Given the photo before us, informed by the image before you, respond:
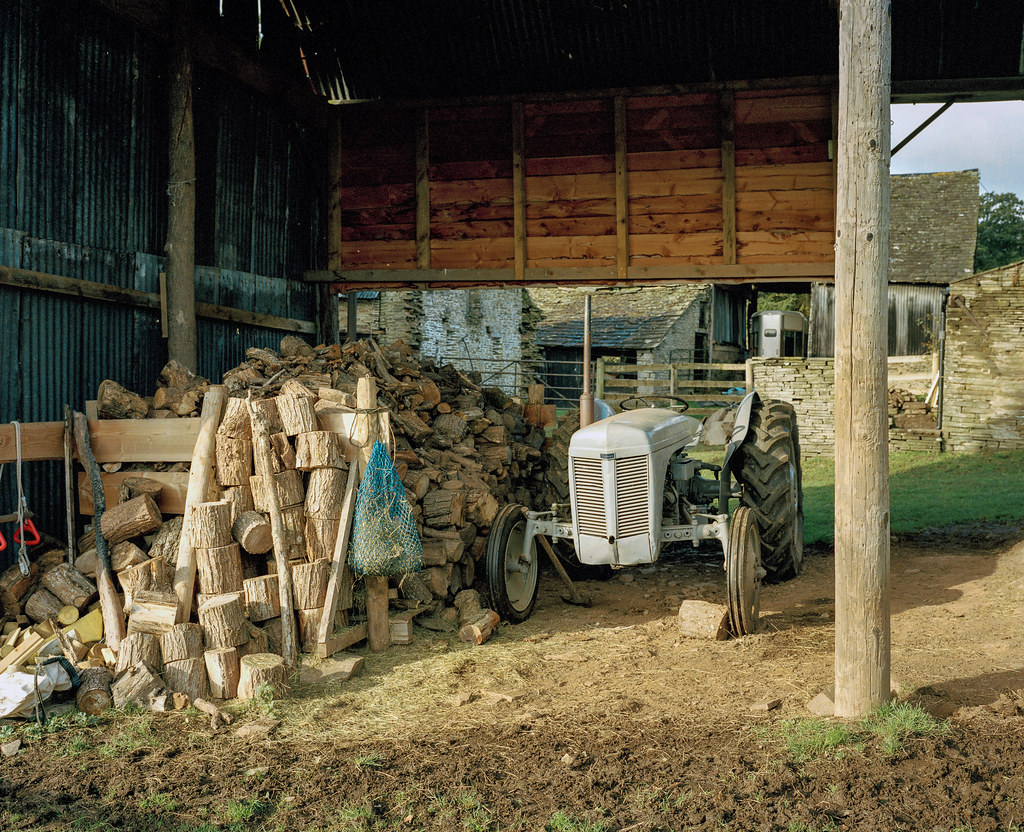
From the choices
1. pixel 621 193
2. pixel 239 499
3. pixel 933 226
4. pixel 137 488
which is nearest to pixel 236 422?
pixel 239 499

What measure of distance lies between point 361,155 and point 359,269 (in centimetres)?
129

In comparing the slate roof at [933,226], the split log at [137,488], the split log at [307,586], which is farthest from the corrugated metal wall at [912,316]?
the split log at [137,488]

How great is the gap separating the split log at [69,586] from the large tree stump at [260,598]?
1007mm

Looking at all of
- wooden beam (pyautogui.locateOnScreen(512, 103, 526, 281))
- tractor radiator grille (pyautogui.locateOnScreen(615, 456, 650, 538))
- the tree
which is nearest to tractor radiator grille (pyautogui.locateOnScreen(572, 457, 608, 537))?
tractor radiator grille (pyautogui.locateOnScreen(615, 456, 650, 538))

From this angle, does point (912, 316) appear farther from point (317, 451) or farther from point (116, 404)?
point (116, 404)

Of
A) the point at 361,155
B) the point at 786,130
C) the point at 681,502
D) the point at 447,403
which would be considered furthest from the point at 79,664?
the point at 786,130

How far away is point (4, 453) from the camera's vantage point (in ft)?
18.7

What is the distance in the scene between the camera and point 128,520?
5879 mm

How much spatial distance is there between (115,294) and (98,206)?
713mm

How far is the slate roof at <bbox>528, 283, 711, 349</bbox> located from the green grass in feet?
29.8

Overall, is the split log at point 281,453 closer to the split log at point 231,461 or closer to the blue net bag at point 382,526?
the split log at point 231,461

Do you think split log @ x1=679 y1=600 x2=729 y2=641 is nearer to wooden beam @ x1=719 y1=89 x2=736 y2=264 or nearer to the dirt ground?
the dirt ground

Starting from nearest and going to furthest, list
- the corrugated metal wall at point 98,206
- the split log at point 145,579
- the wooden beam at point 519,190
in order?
the split log at point 145,579 < the corrugated metal wall at point 98,206 < the wooden beam at point 519,190

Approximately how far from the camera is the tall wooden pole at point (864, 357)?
456cm
